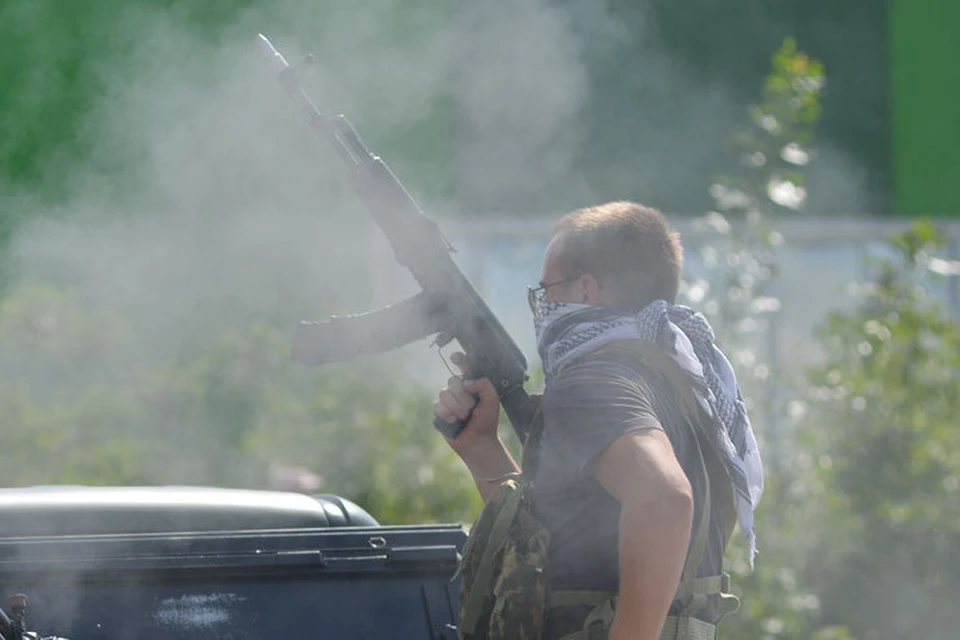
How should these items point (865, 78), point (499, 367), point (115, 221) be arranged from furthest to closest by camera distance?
point (865, 78) < point (115, 221) < point (499, 367)

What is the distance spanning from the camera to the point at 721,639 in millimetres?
6547

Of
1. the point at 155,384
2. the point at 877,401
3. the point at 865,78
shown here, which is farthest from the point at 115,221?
the point at 865,78

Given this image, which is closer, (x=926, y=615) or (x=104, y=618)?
(x=104, y=618)

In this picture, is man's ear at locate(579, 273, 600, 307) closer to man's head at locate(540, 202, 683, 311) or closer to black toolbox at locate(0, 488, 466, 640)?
man's head at locate(540, 202, 683, 311)

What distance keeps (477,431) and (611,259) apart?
483 millimetres

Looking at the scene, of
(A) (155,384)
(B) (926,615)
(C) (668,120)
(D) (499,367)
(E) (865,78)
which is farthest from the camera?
(E) (865,78)

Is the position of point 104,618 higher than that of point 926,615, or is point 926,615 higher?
point 104,618

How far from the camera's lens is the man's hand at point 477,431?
125 inches

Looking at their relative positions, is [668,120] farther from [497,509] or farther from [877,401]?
[497,509]

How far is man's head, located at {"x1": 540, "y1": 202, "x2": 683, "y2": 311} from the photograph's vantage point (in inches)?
116

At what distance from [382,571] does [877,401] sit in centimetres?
480

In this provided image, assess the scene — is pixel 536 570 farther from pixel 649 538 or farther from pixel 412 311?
pixel 412 311

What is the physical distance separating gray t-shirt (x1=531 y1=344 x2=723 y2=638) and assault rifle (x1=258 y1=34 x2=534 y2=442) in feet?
1.12

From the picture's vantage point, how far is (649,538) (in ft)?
8.46
